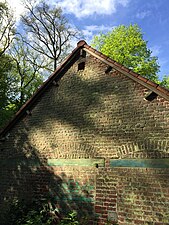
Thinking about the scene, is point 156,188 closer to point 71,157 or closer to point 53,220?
point 71,157

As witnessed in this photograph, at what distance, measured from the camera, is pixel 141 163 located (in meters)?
6.06

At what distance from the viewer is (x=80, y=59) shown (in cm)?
830

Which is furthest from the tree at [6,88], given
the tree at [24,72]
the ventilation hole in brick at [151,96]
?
the ventilation hole in brick at [151,96]

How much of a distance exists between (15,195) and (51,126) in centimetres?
289

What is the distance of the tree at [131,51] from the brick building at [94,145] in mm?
13966

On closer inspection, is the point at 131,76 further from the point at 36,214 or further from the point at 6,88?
the point at 6,88

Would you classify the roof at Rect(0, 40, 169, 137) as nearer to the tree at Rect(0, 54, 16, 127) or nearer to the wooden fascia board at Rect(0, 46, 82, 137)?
the wooden fascia board at Rect(0, 46, 82, 137)

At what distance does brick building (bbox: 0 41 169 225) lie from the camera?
19.4 feet

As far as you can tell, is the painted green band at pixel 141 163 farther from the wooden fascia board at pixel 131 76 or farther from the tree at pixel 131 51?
the tree at pixel 131 51

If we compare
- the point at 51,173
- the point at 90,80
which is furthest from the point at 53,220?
the point at 90,80

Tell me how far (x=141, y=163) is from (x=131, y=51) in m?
17.6

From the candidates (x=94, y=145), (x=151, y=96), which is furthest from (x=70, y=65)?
(x=151, y=96)

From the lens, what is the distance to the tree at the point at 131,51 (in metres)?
21.3

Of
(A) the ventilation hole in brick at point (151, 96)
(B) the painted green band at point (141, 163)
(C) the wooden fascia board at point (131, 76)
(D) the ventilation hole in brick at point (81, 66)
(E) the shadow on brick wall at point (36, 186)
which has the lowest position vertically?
(E) the shadow on brick wall at point (36, 186)
